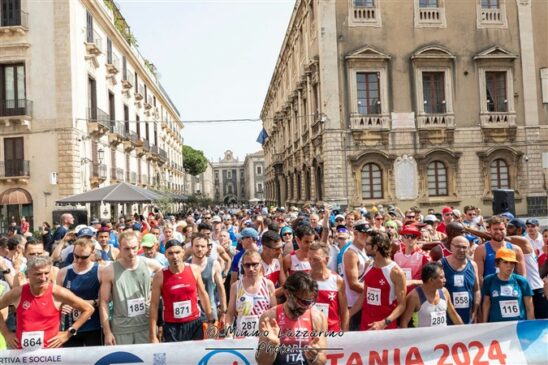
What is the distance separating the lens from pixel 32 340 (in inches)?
194

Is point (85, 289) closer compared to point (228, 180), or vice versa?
point (85, 289)

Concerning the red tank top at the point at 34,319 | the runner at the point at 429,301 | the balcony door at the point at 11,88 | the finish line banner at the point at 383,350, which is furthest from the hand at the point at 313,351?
the balcony door at the point at 11,88

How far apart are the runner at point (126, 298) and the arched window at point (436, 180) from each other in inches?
829

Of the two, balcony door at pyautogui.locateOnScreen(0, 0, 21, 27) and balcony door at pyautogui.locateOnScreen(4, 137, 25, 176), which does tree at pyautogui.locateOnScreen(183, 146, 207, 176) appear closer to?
balcony door at pyautogui.locateOnScreen(4, 137, 25, 176)

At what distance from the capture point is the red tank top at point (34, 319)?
4938 mm

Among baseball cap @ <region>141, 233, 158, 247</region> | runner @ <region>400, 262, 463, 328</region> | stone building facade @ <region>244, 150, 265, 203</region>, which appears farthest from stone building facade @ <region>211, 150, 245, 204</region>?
runner @ <region>400, 262, 463, 328</region>

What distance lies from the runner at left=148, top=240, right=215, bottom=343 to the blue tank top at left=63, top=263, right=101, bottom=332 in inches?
27.7

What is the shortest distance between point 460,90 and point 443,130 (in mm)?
2211

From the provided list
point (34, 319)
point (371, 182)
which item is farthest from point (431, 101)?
point (34, 319)

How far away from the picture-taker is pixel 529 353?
522 centimetres

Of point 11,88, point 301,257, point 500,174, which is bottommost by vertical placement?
point 301,257

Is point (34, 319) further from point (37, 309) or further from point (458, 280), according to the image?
point (458, 280)

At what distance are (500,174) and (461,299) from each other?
21.4 m

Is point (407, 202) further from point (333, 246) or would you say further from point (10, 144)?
point (10, 144)
